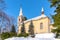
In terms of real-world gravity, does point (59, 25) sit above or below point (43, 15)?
below

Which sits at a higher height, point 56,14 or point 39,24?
point 39,24

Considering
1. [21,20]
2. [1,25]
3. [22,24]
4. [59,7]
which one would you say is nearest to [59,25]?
[59,7]

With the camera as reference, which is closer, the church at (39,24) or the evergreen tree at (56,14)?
the evergreen tree at (56,14)

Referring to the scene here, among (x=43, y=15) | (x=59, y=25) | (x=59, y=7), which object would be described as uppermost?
(x=43, y=15)

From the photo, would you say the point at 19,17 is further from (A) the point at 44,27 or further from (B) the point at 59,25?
(B) the point at 59,25

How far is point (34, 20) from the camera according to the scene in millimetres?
63812

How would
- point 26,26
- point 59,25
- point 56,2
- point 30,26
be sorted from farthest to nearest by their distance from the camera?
point 26,26
point 30,26
point 56,2
point 59,25

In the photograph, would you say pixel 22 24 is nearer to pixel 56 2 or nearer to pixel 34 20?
pixel 34 20

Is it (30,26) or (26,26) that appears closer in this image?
(30,26)

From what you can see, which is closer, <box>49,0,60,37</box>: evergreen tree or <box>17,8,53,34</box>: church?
<box>49,0,60,37</box>: evergreen tree

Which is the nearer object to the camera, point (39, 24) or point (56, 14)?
point (56, 14)

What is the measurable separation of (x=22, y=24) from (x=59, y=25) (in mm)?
47245

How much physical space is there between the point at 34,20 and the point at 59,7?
4479 cm

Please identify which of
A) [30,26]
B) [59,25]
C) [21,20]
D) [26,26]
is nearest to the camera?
[59,25]
